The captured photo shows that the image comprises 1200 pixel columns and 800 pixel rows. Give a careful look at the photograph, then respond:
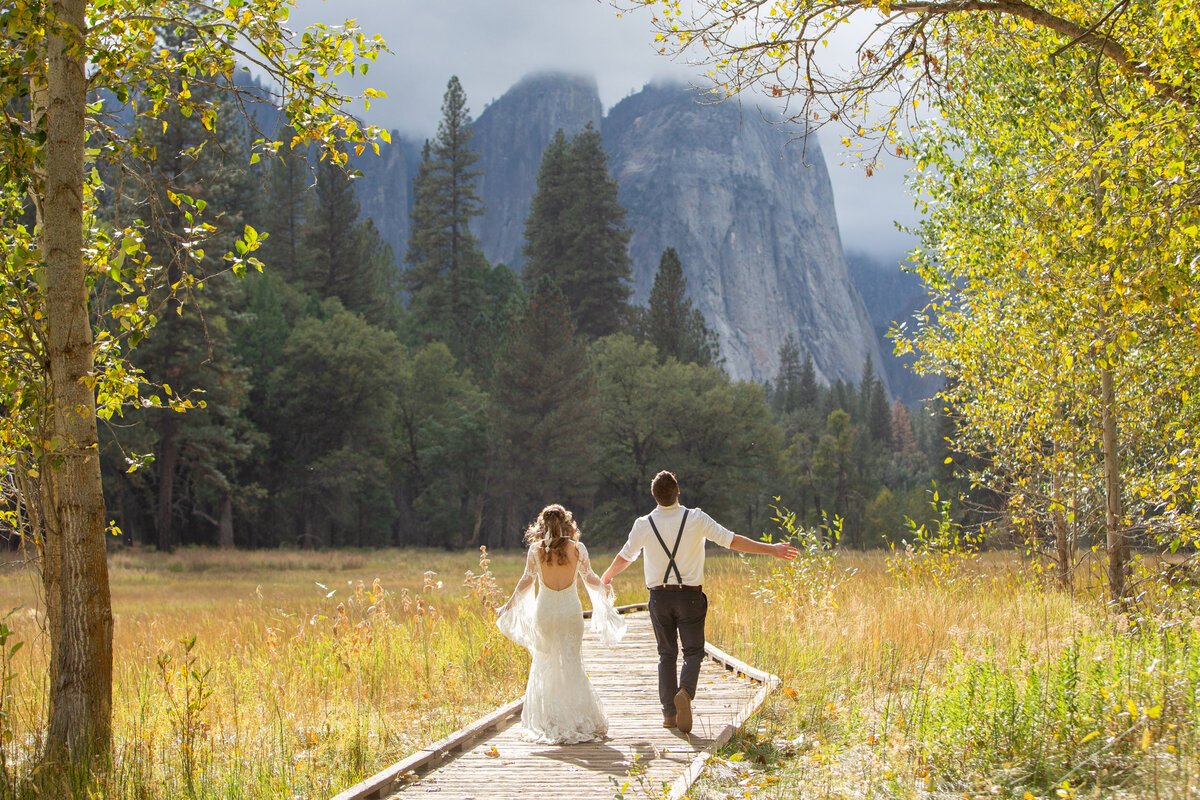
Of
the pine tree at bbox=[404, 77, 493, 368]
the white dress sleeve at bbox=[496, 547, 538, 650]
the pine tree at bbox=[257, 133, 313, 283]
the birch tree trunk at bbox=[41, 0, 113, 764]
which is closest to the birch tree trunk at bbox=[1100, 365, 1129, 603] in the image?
the white dress sleeve at bbox=[496, 547, 538, 650]

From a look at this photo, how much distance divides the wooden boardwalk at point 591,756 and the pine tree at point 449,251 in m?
54.4

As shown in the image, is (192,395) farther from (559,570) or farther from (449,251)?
(559,570)

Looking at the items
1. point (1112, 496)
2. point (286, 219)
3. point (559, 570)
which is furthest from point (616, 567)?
point (286, 219)

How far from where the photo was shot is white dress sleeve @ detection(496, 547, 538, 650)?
7.36 metres

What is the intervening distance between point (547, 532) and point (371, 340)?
148 ft

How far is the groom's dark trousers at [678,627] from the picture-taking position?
6805 mm

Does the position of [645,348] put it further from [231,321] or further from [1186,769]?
[1186,769]

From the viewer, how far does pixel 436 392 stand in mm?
56219

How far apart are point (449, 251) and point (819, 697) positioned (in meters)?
64.0

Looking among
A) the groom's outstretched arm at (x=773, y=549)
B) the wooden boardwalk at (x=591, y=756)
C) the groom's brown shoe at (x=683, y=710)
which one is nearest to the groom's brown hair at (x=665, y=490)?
the groom's outstretched arm at (x=773, y=549)

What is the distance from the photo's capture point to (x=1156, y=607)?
7926mm

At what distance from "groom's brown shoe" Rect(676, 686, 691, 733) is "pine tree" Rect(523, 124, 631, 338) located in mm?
58813

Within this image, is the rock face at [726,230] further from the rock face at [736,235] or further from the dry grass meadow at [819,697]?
the dry grass meadow at [819,697]

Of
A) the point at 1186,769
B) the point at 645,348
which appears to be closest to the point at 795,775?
the point at 1186,769
